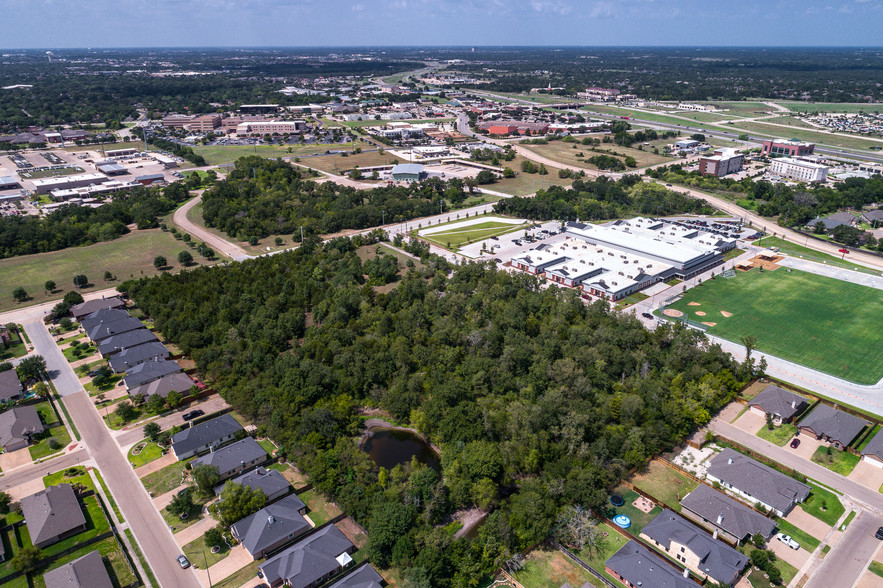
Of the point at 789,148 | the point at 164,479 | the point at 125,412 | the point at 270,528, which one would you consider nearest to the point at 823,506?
the point at 270,528

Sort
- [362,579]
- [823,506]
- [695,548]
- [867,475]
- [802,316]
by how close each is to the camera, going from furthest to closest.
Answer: [802,316] < [867,475] < [823,506] < [695,548] < [362,579]

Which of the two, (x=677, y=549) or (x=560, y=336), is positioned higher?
(x=560, y=336)

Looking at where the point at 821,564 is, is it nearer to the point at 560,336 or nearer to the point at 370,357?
the point at 560,336

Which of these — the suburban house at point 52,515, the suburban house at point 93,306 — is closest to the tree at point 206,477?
the suburban house at point 52,515

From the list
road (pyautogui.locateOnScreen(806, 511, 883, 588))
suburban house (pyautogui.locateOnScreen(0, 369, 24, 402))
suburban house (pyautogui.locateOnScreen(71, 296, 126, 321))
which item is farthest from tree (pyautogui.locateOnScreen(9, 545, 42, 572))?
road (pyautogui.locateOnScreen(806, 511, 883, 588))

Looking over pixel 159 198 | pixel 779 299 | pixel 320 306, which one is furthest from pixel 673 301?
pixel 159 198

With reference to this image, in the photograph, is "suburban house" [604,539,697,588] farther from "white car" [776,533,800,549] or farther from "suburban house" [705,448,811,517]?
"suburban house" [705,448,811,517]

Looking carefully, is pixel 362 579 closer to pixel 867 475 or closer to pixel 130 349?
pixel 130 349
